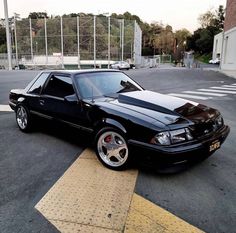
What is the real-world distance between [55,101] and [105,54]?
41.0 meters

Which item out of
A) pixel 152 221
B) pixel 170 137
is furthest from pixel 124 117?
pixel 152 221

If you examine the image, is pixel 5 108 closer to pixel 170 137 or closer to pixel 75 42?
pixel 170 137

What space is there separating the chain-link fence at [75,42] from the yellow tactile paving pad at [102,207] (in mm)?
41268

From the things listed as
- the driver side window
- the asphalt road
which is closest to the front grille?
the asphalt road

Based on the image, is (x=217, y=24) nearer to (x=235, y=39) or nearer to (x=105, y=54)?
(x=105, y=54)

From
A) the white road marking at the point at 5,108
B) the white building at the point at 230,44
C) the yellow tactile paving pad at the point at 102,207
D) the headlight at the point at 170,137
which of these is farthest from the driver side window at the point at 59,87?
the white building at the point at 230,44

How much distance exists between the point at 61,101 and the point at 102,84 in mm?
782

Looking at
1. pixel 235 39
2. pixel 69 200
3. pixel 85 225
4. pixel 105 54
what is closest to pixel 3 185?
pixel 69 200

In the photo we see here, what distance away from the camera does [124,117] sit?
12.4ft

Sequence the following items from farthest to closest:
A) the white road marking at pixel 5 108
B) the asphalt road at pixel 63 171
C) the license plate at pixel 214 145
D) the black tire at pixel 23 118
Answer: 1. the white road marking at pixel 5 108
2. the black tire at pixel 23 118
3. the license plate at pixel 214 145
4. the asphalt road at pixel 63 171

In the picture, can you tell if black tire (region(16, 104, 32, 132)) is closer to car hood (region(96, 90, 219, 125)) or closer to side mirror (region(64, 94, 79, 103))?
side mirror (region(64, 94, 79, 103))

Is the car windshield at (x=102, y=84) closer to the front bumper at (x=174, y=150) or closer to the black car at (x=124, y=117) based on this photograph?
the black car at (x=124, y=117)

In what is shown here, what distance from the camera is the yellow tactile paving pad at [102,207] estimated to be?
272 cm

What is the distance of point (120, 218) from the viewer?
286 cm
